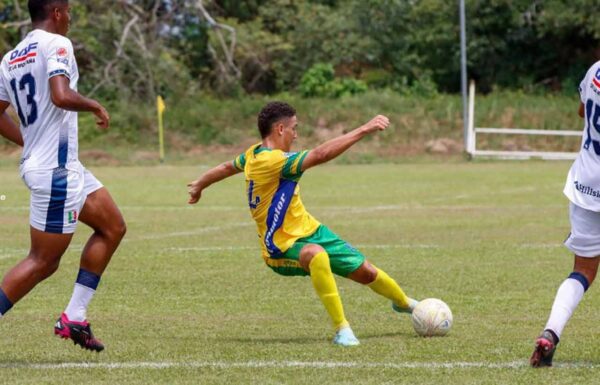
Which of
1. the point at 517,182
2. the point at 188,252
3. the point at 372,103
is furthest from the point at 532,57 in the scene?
the point at 188,252

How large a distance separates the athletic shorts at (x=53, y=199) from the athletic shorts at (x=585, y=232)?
9.49 feet

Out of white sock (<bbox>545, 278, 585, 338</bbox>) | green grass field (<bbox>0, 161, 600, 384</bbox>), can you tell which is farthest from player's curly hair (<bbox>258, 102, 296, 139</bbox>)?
white sock (<bbox>545, 278, 585, 338</bbox>)

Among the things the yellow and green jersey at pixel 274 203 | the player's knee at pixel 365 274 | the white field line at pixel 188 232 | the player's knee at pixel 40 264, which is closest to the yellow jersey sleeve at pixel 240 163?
the yellow and green jersey at pixel 274 203

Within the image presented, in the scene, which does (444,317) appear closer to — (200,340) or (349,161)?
(200,340)

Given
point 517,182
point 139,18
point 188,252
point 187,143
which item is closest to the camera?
point 188,252

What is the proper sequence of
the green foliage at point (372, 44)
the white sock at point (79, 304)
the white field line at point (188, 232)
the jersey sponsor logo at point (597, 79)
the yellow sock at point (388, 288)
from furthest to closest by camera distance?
the green foliage at point (372, 44) < the white field line at point (188, 232) < the yellow sock at point (388, 288) < the white sock at point (79, 304) < the jersey sponsor logo at point (597, 79)

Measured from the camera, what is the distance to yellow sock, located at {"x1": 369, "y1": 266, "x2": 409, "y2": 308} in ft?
26.6

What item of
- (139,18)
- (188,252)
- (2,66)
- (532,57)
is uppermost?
(2,66)

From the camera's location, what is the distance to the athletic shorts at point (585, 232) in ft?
21.6

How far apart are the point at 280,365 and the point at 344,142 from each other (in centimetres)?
148

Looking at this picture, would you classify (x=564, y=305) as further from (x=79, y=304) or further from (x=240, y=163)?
(x=79, y=304)

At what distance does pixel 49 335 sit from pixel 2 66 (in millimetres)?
2038

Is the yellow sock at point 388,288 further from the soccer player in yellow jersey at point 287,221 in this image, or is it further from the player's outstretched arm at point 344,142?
the player's outstretched arm at point 344,142

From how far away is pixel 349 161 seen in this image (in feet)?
117
